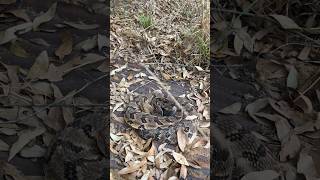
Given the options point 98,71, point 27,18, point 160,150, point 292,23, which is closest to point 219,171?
point 160,150

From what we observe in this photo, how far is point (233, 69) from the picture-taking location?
9.62 ft

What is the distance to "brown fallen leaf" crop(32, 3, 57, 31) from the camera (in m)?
3.02

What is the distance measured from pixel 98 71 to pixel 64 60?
7.0 inches

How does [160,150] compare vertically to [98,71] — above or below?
below

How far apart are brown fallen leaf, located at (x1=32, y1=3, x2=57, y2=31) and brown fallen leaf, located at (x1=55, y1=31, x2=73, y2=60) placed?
0.13 m

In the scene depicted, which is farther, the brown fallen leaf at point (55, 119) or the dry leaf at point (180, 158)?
the brown fallen leaf at point (55, 119)

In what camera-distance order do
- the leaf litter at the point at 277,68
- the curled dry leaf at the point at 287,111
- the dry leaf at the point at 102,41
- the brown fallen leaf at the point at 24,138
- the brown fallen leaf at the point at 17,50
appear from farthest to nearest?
the dry leaf at the point at 102,41 → the brown fallen leaf at the point at 17,50 → the curled dry leaf at the point at 287,111 → the leaf litter at the point at 277,68 → the brown fallen leaf at the point at 24,138

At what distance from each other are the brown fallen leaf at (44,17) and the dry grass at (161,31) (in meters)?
0.33

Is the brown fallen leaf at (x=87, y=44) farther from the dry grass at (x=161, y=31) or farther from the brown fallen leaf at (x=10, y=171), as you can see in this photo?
the brown fallen leaf at (x=10, y=171)

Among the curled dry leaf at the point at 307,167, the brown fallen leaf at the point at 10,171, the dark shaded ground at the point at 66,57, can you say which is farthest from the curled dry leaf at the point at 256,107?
the brown fallen leaf at the point at 10,171

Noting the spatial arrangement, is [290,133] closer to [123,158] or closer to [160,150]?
[160,150]

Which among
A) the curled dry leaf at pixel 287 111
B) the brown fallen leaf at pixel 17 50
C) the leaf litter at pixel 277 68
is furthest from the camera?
the brown fallen leaf at pixel 17 50

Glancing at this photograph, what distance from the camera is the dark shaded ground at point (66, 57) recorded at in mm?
2396

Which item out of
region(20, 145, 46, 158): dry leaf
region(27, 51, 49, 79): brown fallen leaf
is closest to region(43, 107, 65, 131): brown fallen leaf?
region(20, 145, 46, 158): dry leaf
